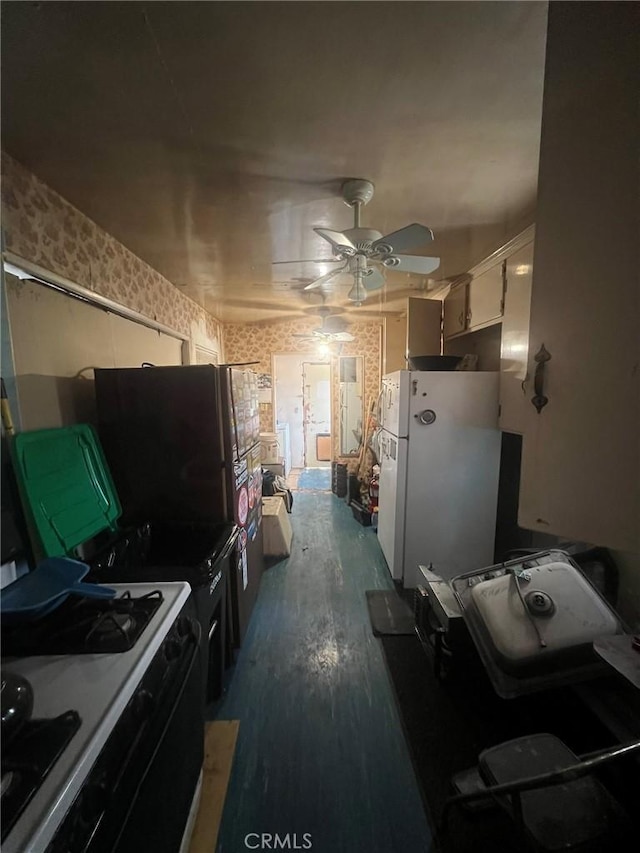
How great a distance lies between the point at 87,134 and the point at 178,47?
0.55m

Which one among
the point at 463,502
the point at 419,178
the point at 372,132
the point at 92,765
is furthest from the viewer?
the point at 463,502

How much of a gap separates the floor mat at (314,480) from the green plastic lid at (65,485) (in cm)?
351

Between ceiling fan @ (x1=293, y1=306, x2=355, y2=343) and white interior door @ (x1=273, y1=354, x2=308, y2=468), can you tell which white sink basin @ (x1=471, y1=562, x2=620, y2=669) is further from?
white interior door @ (x1=273, y1=354, x2=308, y2=468)

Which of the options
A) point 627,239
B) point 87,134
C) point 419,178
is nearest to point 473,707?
point 627,239

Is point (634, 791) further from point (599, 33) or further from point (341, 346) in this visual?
point (341, 346)

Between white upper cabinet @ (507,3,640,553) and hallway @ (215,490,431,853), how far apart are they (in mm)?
1271

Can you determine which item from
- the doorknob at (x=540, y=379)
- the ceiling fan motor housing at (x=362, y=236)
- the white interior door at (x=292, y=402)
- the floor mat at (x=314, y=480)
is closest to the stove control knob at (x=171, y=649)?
the doorknob at (x=540, y=379)

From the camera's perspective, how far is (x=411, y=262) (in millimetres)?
1903

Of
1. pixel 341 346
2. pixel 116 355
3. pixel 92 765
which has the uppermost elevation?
pixel 341 346

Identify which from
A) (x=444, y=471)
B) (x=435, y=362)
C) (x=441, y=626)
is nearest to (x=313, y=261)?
(x=435, y=362)

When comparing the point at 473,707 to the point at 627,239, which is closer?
the point at 627,239

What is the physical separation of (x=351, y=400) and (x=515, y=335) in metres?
2.97

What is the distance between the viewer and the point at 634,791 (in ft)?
3.58

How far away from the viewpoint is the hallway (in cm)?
116
